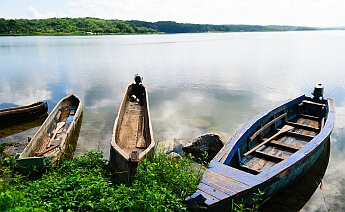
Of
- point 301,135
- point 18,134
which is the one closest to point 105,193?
point 301,135

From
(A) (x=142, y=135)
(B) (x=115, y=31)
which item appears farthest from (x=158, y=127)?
(B) (x=115, y=31)

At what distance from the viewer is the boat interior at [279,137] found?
23.0ft

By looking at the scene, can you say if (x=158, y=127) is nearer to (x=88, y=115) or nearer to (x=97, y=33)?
(x=88, y=115)

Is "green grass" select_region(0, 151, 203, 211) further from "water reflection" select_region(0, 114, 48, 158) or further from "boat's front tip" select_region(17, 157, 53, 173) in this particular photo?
"water reflection" select_region(0, 114, 48, 158)

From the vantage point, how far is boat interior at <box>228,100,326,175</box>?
702 cm

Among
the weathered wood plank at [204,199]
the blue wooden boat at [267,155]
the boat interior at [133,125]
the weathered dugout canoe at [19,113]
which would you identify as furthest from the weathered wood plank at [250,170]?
the weathered dugout canoe at [19,113]

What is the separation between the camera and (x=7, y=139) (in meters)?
10.8

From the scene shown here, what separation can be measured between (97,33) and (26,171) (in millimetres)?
Answer: 118983

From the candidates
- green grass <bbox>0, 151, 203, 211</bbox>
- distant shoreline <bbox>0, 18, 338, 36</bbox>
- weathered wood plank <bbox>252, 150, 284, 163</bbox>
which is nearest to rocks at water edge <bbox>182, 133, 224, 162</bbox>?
weathered wood plank <bbox>252, 150, 284, 163</bbox>

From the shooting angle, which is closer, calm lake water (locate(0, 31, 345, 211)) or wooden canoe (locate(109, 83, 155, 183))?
wooden canoe (locate(109, 83, 155, 183))

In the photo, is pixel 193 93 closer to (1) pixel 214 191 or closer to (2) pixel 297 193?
(2) pixel 297 193

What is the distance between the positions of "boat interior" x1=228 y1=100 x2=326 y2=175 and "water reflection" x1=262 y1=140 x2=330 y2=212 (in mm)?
837

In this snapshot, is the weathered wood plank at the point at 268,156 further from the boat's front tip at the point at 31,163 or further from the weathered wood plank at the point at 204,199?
the boat's front tip at the point at 31,163

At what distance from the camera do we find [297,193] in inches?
285
